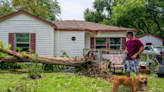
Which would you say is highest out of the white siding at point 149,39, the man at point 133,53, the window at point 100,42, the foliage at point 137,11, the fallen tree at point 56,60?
the foliage at point 137,11

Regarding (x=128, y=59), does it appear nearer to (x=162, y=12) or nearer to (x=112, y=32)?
(x=112, y=32)

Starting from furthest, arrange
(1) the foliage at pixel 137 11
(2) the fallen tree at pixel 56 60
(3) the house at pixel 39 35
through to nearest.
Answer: (1) the foliage at pixel 137 11
(3) the house at pixel 39 35
(2) the fallen tree at pixel 56 60

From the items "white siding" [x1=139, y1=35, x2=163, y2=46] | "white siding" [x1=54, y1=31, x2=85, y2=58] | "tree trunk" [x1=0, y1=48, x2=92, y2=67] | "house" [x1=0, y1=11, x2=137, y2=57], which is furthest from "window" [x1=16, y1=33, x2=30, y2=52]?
"white siding" [x1=139, y1=35, x2=163, y2=46]

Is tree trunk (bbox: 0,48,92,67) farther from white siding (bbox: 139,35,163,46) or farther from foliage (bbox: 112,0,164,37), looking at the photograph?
foliage (bbox: 112,0,164,37)

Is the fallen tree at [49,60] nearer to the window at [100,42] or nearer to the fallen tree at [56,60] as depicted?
the fallen tree at [56,60]

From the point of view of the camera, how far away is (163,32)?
23312mm

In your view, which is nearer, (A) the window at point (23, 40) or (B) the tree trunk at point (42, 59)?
(B) the tree trunk at point (42, 59)

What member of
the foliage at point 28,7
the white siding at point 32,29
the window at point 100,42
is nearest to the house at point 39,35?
the white siding at point 32,29

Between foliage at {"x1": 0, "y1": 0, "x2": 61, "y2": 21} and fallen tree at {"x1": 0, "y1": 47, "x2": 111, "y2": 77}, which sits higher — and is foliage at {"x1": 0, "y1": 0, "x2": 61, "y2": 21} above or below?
above

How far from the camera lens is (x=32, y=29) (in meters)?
9.11

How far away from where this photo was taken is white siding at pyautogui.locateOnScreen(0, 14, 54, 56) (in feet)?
29.6

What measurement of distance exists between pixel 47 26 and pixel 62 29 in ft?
3.74

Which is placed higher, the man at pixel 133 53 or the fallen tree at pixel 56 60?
the man at pixel 133 53

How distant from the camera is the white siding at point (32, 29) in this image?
29.6 ft
